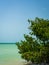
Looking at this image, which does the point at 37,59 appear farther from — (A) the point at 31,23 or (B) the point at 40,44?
(A) the point at 31,23

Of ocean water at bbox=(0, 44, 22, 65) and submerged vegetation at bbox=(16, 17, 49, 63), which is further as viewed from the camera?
ocean water at bbox=(0, 44, 22, 65)

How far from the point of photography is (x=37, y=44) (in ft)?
37.2

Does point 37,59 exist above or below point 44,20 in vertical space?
below

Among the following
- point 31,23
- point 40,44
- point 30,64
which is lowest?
point 30,64

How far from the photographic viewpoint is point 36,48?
11.2m

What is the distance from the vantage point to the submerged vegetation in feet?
34.9

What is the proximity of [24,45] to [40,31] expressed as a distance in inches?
50.5

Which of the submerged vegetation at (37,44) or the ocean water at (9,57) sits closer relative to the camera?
the submerged vegetation at (37,44)

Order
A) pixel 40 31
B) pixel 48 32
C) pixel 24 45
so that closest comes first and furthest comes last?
pixel 48 32 < pixel 40 31 < pixel 24 45

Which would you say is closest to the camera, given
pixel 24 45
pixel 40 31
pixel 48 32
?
pixel 48 32

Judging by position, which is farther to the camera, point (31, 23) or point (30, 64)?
point (30, 64)

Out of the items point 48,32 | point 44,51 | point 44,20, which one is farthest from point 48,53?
point 44,20

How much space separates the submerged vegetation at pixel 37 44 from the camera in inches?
418

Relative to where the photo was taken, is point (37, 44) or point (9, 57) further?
point (9, 57)
